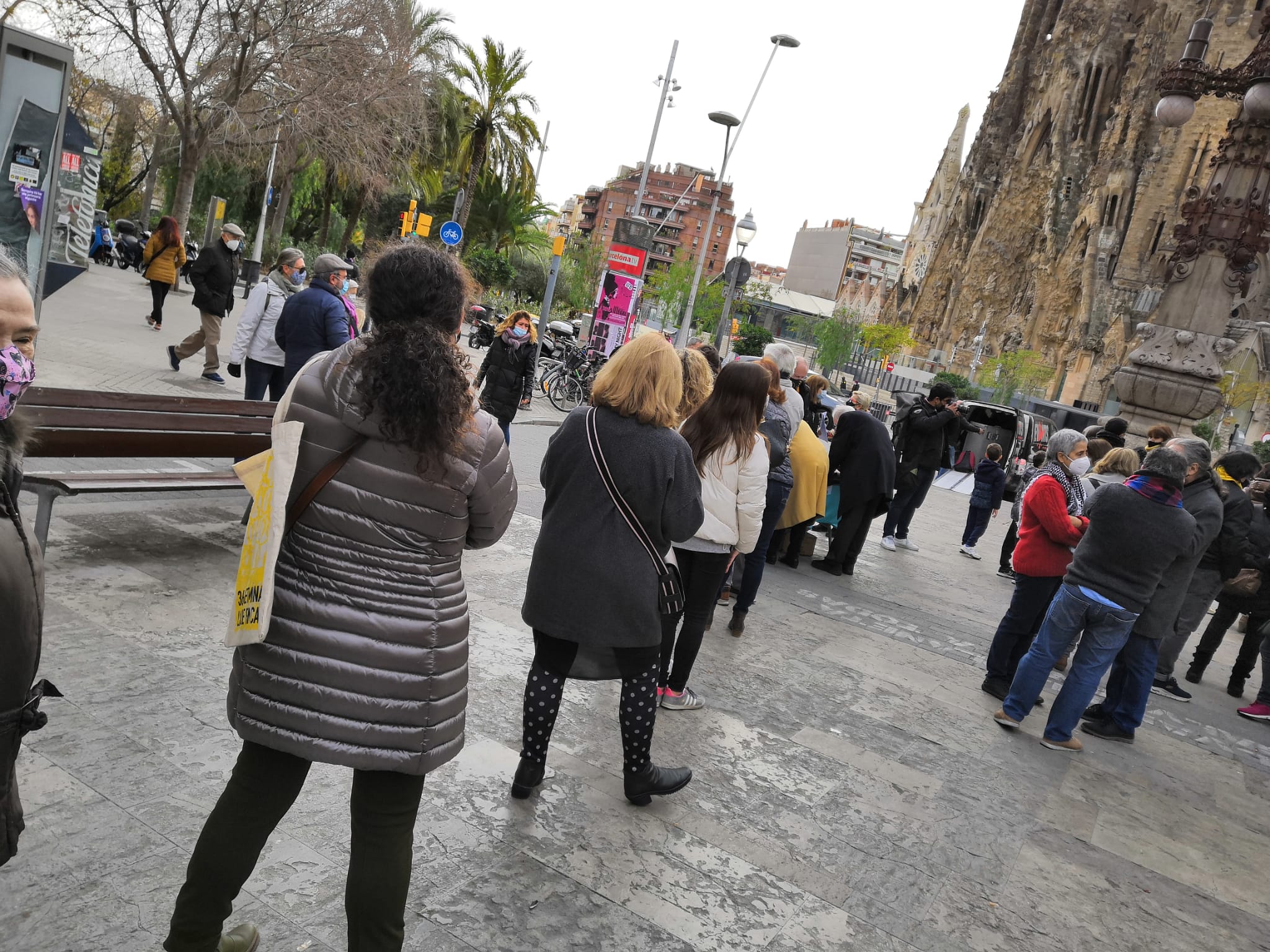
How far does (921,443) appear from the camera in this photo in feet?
34.4

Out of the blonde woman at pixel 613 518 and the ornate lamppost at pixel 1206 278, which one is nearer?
the blonde woman at pixel 613 518

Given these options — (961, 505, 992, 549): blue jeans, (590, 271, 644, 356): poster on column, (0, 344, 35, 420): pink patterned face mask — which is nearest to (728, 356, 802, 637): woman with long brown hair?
(0, 344, 35, 420): pink patterned face mask

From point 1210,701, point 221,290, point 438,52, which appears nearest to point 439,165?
point 438,52

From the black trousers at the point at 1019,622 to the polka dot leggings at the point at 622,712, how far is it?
133 inches

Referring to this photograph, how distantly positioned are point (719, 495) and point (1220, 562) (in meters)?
5.31

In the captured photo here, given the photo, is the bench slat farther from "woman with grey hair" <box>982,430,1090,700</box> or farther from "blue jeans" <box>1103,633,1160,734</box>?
"blue jeans" <box>1103,633,1160,734</box>

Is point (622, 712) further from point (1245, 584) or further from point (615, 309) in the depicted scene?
point (615, 309)

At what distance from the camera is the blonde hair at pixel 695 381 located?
468 centimetres

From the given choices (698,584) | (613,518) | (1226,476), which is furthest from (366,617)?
(1226,476)

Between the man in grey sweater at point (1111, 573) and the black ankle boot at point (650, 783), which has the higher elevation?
the man in grey sweater at point (1111, 573)

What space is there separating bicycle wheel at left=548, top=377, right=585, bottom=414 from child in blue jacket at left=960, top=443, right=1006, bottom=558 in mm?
8136

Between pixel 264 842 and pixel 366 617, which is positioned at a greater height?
pixel 366 617

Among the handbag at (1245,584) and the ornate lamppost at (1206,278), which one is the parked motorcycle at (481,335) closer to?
the ornate lamppost at (1206,278)

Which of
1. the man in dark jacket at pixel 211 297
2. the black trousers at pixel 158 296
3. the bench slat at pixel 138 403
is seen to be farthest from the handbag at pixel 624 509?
the black trousers at pixel 158 296
